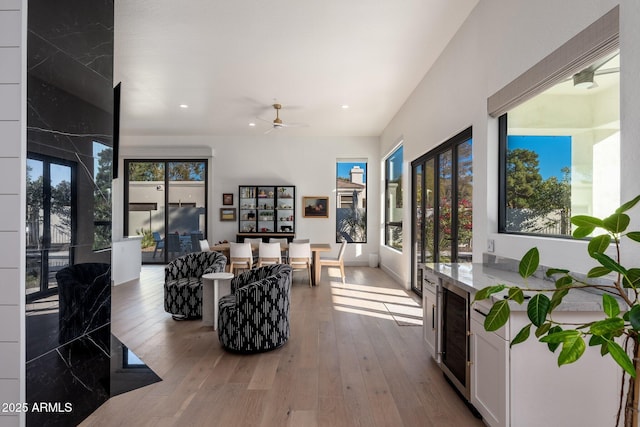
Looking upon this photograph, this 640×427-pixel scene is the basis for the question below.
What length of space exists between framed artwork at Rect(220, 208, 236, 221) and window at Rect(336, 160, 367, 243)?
2606mm

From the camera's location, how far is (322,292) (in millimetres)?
5922

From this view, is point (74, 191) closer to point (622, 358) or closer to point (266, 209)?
point (622, 358)

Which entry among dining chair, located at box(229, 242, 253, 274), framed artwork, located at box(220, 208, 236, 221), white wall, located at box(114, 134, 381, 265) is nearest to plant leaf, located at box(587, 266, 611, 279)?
dining chair, located at box(229, 242, 253, 274)

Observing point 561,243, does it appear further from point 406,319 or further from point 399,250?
point 399,250

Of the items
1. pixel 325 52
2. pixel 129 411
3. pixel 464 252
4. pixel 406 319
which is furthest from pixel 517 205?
pixel 129 411

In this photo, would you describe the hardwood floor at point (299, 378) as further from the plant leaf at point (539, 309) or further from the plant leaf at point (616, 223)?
the plant leaf at point (616, 223)

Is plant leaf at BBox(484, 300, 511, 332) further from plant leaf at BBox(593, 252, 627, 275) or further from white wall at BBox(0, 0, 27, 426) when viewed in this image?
white wall at BBox(0, 0, 27, 426)

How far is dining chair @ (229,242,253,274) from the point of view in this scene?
632 centimetres

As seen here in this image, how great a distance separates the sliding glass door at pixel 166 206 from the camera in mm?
8891

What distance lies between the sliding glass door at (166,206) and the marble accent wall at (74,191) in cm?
654

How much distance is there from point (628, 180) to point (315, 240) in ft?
24.4

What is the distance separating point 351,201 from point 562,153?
21.5 ft

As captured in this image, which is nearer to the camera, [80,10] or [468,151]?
[80,10]

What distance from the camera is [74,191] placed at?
7.24 feet
